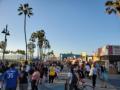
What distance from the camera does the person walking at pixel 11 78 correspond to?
43.3 feet

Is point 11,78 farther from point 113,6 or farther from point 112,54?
point 112,54

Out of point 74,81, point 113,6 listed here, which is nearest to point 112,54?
point 113,6

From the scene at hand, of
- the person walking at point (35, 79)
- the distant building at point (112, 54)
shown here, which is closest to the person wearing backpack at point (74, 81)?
the person walking at point (35, 79)

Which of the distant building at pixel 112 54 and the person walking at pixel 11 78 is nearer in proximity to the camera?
the person walking at pixel 11 78

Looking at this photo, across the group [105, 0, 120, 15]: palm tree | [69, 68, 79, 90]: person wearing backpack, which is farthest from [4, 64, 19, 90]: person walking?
[105, 0, 120, 15]: palm tree

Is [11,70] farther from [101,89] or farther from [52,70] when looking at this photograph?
[52,70]

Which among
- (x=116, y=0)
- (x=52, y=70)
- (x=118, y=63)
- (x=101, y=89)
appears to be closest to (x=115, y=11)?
(x=116, y=0)

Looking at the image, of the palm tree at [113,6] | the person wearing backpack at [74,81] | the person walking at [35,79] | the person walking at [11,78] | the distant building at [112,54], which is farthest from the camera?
the distant building at [112,54]

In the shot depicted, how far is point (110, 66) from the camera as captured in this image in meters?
61.4

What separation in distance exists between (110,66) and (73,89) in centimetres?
4475

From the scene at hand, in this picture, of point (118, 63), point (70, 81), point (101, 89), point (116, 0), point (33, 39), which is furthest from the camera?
point (33, 39)

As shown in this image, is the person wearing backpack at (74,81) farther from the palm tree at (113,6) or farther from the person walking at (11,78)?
the palm tree at (113,6)

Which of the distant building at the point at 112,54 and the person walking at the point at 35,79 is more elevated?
the distant building at the point at 112,54

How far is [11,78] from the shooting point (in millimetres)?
13312
